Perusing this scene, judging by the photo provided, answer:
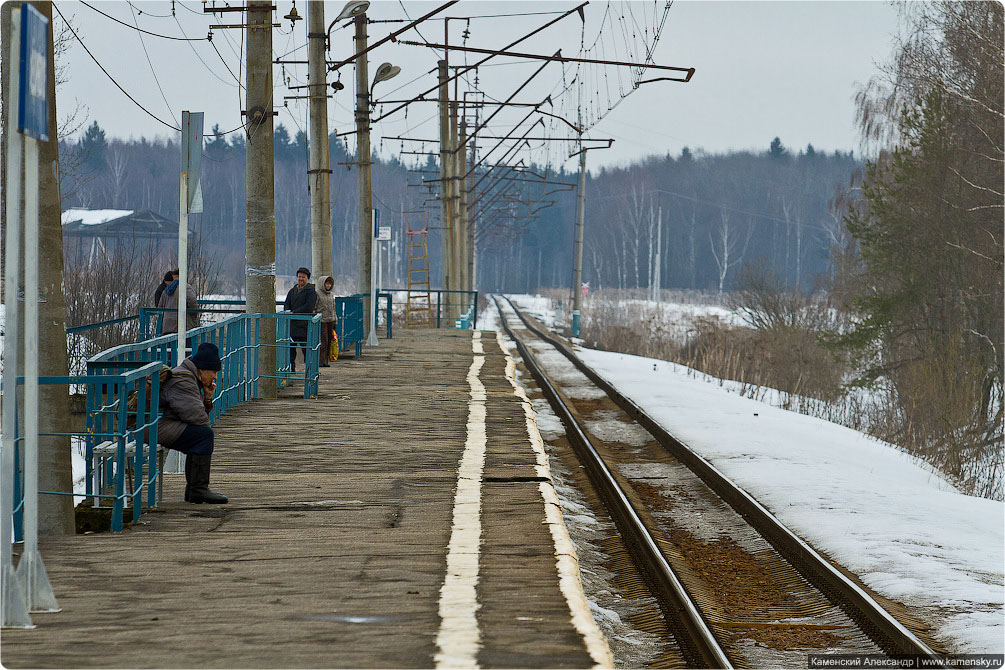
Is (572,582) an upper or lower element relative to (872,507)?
upper

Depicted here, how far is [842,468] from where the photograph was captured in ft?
45.0

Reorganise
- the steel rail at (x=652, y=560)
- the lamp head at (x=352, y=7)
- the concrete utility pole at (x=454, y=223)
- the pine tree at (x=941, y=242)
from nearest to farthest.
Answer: the steel rail at (x=652, y=560) → the lamp head at (x=352, y=7) → the pine tree at (x=941, y=242) → the concrete utility pole at (x=454, y=223)

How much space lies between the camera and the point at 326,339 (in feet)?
65.1

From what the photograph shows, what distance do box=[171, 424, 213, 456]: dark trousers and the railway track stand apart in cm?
Answer: 348

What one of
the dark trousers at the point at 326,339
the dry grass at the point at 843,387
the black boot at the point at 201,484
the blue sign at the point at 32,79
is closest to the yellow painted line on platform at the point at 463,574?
the black boot at the point at 201,484

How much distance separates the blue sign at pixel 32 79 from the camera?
5.19m

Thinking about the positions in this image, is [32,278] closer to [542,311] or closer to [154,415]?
[154,415]

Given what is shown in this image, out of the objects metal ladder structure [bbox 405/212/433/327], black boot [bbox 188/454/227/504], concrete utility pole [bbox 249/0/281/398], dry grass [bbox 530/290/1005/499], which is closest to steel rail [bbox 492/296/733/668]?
black boot [bbox 188/454/227/504]

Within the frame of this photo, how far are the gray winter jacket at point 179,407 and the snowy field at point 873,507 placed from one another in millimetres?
5195

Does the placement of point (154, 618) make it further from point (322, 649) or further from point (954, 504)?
point (954, 504)

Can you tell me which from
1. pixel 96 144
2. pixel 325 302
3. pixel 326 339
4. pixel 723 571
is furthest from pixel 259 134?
pixel 96 144

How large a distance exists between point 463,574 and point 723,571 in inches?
139

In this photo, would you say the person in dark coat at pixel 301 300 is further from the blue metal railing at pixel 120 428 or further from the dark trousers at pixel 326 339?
the blue metal railing at pixel 120 428

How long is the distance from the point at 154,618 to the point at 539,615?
72.9 inches
